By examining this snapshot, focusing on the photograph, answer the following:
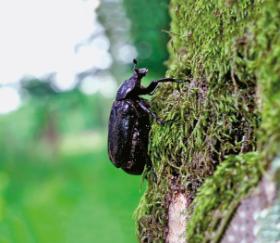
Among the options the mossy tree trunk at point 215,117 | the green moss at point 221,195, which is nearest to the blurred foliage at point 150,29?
the mossy tree trunk at point 215,117

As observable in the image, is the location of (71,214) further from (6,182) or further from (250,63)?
(250,63)

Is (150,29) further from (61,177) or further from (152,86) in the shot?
(61,177)

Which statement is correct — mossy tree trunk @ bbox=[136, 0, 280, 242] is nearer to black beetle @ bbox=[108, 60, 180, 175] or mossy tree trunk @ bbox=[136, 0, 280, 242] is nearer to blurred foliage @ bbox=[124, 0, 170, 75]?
black beetle @ bbox=[108, 60, 180, 175]

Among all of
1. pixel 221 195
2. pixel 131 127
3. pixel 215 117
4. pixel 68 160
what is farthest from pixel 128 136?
pixel 68 160

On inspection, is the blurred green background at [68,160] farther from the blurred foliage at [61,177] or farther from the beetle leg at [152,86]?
the beetle leg at [152,86]

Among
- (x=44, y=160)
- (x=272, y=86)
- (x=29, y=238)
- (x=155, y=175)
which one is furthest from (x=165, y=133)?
(x=44, y=160)

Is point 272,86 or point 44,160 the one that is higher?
point 44,160

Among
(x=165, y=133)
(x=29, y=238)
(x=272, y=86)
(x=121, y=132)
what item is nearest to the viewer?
(x=272, y=86)
